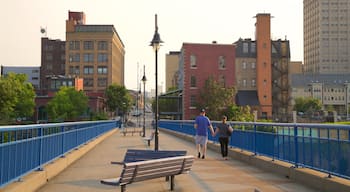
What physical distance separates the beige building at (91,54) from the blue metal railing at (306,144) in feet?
382

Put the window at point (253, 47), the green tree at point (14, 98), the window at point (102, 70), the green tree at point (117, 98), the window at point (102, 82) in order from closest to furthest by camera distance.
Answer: the green tree at point (14, 98)
the window at point (253, 47)
the green tree at point (117, 98)
the window at point (102, 82)
the window at point (102, 70)

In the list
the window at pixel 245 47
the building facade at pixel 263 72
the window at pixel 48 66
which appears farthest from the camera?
the window at pixel 48 66

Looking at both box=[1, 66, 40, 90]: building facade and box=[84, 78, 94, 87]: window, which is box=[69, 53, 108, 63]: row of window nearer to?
box=[84, 78, 94, 87]: window

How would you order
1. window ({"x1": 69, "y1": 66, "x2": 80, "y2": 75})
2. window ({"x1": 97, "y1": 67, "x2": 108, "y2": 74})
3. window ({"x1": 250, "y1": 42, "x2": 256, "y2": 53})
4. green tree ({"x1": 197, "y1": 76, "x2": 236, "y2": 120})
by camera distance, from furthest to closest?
window ({"x1": 97, "y1": 67, "x2": 108, "y2": 74}), window ({"x1": 69, "y1": 66, "x2": 80, "y2": 75}), window ({"x1": 250, "y1": 42, "x2": 256, "y2": 53}), green tree ({"x1": 197, "y1": 76, "x2": 236, "y2": 120})

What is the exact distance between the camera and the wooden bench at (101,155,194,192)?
8.27 meters

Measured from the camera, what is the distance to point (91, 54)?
132 m

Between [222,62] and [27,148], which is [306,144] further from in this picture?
[222,62]

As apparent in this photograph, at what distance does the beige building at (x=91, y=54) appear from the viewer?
130 metres

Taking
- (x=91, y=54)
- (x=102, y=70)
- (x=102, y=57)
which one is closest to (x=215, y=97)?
(x=102, y=70)

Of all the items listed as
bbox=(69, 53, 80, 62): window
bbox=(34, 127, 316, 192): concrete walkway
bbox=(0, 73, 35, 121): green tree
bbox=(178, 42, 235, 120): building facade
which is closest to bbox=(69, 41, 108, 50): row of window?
bbox=(69, 53, 80, 62): window

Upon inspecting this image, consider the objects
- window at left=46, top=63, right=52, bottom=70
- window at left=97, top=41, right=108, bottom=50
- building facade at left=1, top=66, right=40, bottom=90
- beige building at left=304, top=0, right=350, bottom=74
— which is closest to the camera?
window at left=97, top=41, right=108, bottom=50

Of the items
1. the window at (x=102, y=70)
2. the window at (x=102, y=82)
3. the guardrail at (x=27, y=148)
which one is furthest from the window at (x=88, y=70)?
the guardrail at (x=27, y=148)

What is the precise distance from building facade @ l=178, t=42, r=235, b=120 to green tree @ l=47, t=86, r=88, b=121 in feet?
61.4

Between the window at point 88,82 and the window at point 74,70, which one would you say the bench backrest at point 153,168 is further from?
the window at point 74,70
